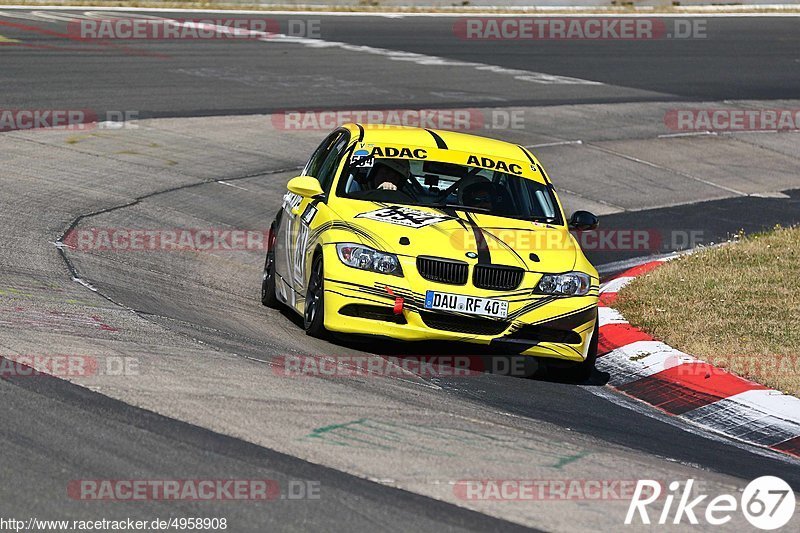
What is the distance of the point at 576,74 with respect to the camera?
2614 centimetres

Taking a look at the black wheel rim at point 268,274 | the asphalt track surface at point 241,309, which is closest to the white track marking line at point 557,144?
the asphalt track surface at point 241,309

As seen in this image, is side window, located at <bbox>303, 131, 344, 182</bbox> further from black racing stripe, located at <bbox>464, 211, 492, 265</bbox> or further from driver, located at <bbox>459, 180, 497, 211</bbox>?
black racing stripe, located at <bbox>464, 211, 492, 265</bbox>

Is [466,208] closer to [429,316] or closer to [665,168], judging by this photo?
[429,316]

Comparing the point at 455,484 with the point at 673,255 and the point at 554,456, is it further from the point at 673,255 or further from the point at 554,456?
the point at 673,255

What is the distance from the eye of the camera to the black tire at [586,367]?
917 centimetres

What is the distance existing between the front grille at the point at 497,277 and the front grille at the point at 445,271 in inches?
3.1

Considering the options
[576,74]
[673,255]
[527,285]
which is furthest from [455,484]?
[576,74]

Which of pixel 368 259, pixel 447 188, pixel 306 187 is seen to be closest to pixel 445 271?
pixel 368 259

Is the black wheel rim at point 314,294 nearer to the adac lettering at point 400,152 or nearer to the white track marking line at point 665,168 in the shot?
the adac lettering at point 400,152

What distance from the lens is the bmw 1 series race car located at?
8.74m

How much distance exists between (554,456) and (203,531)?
2.08m

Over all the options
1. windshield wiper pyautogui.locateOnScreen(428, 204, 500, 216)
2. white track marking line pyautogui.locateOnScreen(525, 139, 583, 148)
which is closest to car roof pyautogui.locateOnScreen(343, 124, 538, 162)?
windshield wiper pyautogui.locateOnScreen(428, 204, 500, 216)

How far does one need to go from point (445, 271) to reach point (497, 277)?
35cm

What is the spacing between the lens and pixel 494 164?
1027cm
